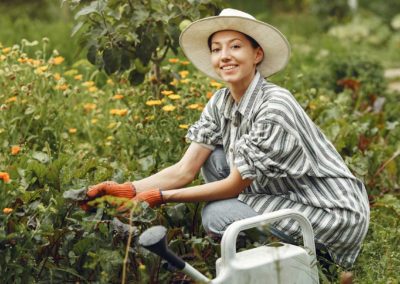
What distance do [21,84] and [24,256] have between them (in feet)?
5.91

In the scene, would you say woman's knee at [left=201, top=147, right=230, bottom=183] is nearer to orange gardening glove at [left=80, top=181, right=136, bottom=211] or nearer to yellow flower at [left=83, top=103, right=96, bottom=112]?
orange gardening glove at [left=80, top=181, right=136, bottom=211]

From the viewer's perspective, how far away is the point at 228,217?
341cm

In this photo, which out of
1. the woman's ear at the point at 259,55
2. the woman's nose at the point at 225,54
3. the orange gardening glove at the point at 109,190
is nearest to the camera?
the orange gardening glove at the point at 109,190

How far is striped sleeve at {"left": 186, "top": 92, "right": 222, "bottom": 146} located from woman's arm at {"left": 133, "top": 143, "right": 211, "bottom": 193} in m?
0.03

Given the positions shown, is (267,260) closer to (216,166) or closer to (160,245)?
(160,245)

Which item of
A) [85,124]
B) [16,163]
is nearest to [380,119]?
[85,124]

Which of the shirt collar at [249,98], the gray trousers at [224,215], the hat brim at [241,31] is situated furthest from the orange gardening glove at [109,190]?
the hat brim at [241,31]

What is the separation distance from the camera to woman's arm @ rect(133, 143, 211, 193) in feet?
12.2

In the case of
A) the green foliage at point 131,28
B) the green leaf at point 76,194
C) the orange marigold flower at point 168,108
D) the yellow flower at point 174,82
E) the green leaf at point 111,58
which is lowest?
the green leaf at point 76,194

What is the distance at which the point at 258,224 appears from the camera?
3.07 meters

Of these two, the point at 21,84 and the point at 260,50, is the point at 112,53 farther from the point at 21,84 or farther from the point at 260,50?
the point at 260,50

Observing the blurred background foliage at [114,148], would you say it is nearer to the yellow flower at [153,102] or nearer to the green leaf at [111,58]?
the yellow flower at [153,102]

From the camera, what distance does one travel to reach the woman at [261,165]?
11.1 ft

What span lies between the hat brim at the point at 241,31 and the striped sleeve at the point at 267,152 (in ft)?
1.25
